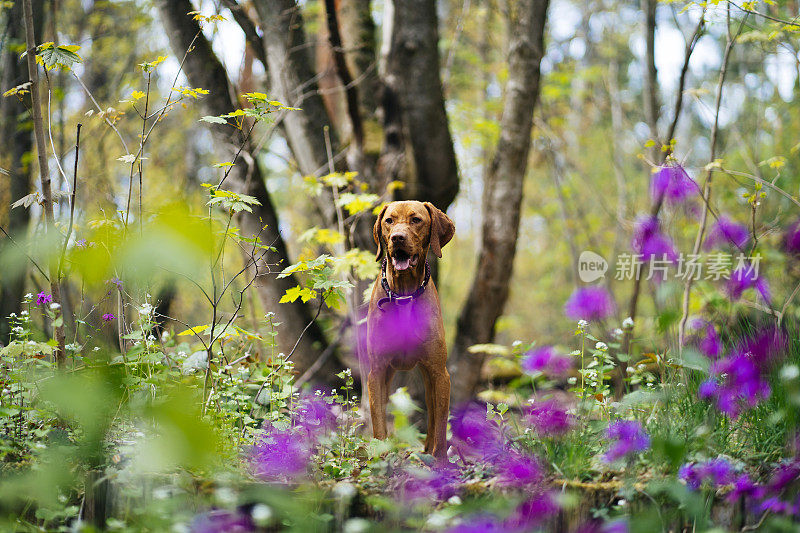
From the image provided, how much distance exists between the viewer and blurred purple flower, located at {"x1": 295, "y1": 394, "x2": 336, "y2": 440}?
11.0ft

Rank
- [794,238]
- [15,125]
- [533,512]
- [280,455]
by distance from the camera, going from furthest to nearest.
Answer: [15,125], [794,238], [280,455], [533,512]

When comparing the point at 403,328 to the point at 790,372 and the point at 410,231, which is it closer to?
the point at 410,231

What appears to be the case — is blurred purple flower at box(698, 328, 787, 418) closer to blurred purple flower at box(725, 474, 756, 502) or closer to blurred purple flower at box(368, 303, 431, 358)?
blurred purple flower at box(725, 474, 756, 502)

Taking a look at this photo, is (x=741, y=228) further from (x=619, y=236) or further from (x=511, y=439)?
(x=619, y=236)

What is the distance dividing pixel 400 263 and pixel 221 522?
1.30 meters

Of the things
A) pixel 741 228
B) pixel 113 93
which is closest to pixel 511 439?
pixel 741 228

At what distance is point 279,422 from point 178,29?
3517mm

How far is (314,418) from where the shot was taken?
3.45 metres

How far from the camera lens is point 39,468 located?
2521 millimetres

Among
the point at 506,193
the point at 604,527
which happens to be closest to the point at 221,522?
the point at 604,527

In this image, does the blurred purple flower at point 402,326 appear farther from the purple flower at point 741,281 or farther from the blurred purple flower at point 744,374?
the purple flower at point 741,281

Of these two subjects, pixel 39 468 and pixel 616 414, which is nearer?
pixel 39 468

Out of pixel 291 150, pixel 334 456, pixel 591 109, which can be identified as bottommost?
pixel 334 456

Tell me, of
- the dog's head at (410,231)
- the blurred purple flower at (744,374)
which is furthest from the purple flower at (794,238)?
the dog's head at (410,231)
